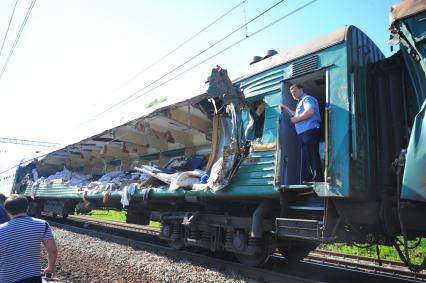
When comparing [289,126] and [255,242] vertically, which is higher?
[289,126]

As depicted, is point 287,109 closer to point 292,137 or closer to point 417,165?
point 292,137

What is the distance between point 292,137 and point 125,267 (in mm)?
3603

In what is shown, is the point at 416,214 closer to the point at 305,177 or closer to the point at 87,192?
the point at 305,177

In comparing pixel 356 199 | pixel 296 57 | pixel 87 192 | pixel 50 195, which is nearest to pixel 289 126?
pixel 296 57

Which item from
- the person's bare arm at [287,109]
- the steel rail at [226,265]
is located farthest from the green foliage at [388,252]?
the person's bare arm at [287,109]

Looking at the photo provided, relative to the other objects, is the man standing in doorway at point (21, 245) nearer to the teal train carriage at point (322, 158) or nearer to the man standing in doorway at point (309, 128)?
the teal train carriage at point (322, 158)

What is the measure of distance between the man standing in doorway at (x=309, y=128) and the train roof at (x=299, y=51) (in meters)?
0.60

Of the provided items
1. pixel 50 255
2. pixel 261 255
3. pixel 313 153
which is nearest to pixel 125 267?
pixel 261 255

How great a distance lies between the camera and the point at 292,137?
563 centimetres

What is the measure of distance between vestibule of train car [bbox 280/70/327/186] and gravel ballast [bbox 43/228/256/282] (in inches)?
65.3

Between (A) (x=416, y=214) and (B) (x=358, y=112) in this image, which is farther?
(B) (x=358, y=112)

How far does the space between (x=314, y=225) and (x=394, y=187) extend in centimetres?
115

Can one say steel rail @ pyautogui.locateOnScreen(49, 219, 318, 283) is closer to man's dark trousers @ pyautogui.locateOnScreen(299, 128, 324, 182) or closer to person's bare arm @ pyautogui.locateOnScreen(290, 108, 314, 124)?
man's dark trousers @ pyautogui.locateOnScreen(299, 128, 324, 182)

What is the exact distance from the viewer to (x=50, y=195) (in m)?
14.2
